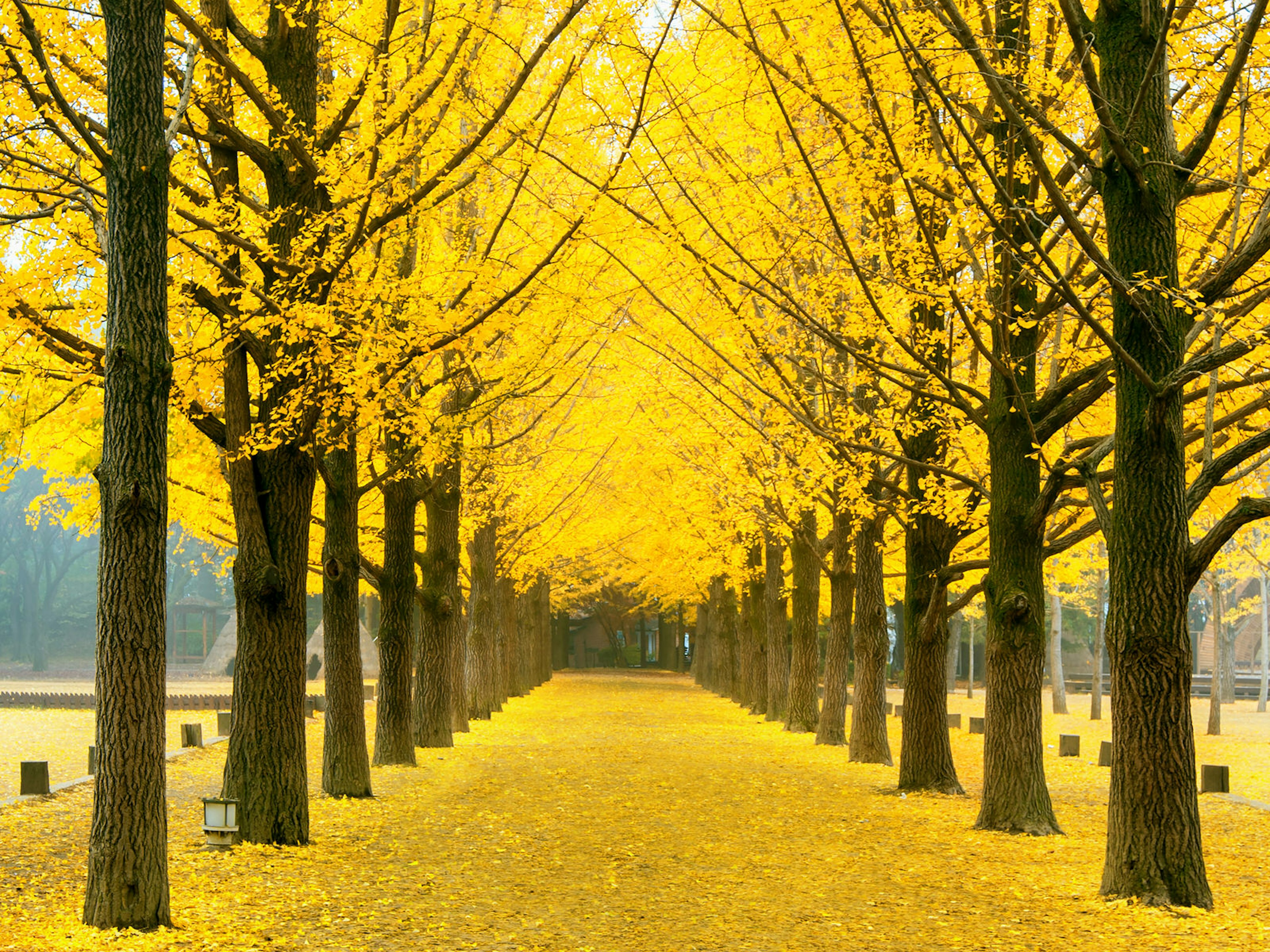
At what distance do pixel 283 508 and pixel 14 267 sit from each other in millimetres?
5024

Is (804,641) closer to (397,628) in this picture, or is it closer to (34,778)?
(397,628)

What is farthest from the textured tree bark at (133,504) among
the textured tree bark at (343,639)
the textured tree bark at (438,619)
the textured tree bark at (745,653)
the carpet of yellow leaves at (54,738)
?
the textured tree bark at (745,653)

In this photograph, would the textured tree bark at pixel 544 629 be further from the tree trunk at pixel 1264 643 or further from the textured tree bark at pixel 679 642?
the tree trunk at pixel 1264 643

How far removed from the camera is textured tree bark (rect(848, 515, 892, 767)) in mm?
17016

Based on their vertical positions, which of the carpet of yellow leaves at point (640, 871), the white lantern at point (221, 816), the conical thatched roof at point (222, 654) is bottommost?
the conical thatched roof at point (222, 654)

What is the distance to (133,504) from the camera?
6.73m

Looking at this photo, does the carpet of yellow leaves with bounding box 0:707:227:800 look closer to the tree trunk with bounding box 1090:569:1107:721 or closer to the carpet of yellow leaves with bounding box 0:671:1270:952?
the carpet of yellow leaves with bounding box 0:671:1270:952

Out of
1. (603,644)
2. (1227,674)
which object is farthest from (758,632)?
(603,644)

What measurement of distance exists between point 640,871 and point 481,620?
1668 centimetres

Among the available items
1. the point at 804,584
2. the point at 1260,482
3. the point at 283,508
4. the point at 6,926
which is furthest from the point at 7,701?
the point at 1260,482

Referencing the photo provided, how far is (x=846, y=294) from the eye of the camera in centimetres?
1442

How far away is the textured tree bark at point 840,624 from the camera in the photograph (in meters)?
19.4

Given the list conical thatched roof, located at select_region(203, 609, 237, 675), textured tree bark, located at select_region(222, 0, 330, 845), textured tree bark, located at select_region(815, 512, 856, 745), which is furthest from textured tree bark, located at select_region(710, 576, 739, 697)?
textured tree bark, located at select_region(222, 0, 330, 845)

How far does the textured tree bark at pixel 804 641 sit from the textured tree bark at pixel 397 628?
30.1ft
